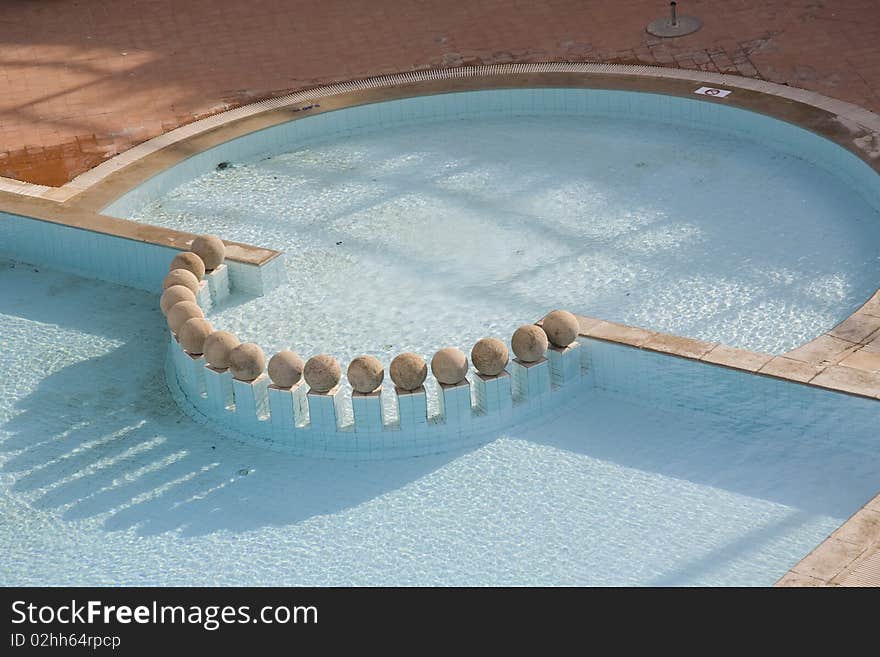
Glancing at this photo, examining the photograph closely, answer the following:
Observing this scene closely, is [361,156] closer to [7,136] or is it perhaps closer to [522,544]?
[7,136]

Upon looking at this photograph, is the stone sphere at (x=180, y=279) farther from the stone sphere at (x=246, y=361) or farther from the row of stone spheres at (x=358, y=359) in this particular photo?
the stone sphere at (x=246, y=361)

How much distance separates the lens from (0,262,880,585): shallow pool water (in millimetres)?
7441

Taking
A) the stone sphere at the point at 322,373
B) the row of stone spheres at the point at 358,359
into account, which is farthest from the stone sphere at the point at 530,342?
the stone sphere at the point at 322,373

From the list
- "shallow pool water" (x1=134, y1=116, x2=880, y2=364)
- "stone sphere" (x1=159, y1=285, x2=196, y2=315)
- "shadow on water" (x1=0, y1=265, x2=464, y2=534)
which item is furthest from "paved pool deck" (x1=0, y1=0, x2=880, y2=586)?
"shadow on water" (x1=0, y1=265, x2=464, y2=534)

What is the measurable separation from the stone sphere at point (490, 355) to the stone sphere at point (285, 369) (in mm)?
929

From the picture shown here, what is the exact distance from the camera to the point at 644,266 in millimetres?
9945

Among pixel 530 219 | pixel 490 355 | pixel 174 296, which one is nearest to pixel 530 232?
pixel 530 219

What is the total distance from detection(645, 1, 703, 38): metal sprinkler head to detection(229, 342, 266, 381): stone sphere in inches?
224

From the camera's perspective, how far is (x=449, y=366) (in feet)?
26.8

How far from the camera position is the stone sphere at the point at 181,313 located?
8.78 meters

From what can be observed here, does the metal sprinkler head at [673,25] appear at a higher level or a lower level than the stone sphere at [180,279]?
higher

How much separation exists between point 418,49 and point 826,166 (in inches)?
145

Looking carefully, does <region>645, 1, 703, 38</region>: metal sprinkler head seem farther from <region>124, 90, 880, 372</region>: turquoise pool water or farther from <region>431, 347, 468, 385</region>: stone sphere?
<region>431, 347, 468, 385</region>: stone sphere
